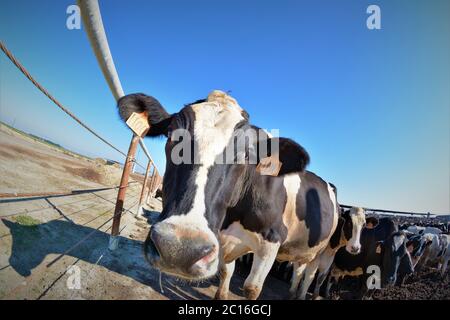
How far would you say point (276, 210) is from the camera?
3127 millimetres

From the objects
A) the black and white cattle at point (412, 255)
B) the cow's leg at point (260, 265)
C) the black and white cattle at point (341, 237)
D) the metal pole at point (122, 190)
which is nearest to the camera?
the cow's leg at point (260, 265)

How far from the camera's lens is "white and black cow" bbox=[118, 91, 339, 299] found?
1.44m

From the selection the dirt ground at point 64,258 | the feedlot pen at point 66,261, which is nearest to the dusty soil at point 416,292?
the dirt ground at point 64,258

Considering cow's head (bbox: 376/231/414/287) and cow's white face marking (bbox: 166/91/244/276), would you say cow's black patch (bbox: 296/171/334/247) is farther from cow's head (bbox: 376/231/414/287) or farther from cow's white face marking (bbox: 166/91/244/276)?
cow's head (bbox: 376/231/414/287)

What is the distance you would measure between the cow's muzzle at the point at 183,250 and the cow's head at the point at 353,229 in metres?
5.13

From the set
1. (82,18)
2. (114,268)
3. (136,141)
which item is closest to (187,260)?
(82,18)

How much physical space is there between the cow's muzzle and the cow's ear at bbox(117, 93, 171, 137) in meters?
1.50

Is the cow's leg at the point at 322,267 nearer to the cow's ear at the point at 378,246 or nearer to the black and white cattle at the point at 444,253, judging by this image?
the cow's ear at the point at 378,246

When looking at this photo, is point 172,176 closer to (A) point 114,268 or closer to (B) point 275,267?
(A) point 114,268

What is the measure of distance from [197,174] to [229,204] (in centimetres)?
78

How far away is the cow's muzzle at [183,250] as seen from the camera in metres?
1.37

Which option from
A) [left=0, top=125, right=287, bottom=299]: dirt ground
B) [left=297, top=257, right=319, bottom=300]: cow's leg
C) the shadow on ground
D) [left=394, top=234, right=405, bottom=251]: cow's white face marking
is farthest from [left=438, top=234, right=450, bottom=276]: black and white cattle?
the shadow on ground

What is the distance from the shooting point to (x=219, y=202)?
1938 millimetres

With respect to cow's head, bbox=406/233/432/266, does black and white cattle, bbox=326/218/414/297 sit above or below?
above
